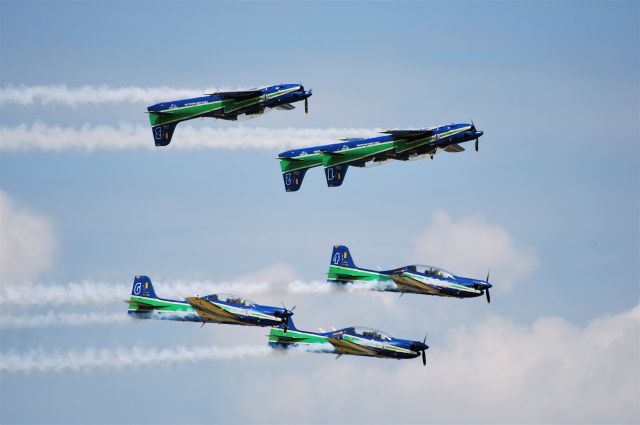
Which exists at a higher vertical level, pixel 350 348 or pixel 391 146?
pixel 391 146

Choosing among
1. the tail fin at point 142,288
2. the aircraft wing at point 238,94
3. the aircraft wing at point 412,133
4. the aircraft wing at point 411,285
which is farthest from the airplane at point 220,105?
the aircraft wing at point 411,285

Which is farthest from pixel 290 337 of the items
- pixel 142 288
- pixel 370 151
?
pixel 370 151

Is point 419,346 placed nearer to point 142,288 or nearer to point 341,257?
point 341,257

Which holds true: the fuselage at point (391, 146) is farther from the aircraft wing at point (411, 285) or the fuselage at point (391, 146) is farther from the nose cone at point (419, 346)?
the nose cone at point (419, 346)

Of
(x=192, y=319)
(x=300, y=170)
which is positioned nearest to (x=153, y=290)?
(x=192, y=319)

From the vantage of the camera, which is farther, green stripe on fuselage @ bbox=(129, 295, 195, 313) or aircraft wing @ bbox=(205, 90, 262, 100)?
aircraft wing @ bbox=(205, 90, 262, 100)

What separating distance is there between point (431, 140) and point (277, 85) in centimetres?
1373

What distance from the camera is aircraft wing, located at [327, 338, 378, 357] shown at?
178750 mm

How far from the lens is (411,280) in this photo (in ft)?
604

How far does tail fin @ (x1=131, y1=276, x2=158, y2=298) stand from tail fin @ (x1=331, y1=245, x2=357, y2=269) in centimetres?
1611

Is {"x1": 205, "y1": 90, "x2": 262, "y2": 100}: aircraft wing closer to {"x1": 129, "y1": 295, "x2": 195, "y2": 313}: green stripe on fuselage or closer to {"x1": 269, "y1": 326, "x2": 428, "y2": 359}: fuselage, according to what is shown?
{"x1": 129, "y1": 295, "x2": 195, "y2": 313}: green stripe on fuselage

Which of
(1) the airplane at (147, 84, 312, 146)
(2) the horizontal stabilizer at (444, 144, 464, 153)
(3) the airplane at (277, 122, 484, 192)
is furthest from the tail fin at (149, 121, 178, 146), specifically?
(2) the horizontal stabilizer at (444, 144, 464, 153)

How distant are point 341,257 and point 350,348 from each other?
11.0 m

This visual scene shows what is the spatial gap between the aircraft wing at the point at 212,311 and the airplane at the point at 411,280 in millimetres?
11997
